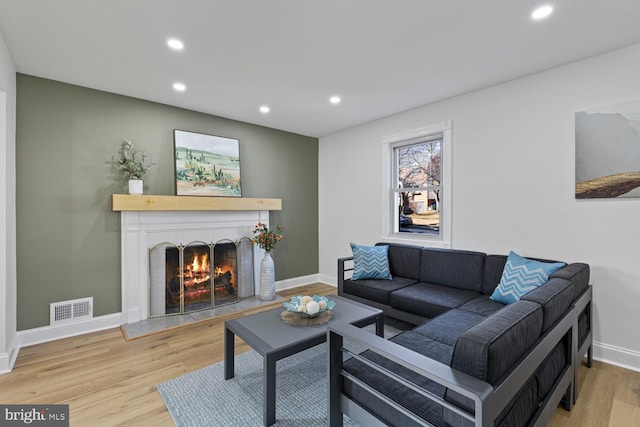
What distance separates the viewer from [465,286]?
121 inches

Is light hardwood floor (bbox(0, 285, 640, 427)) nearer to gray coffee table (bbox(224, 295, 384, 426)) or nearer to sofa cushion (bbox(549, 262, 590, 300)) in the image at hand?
gray coffee table (bbox(224, 295, 384, 426))

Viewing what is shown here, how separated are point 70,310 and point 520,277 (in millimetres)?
4346

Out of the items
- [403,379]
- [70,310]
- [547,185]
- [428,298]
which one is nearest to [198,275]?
[70,310]

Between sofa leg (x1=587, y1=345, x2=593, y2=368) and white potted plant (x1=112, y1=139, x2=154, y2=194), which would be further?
white potted plant (x1=112, y1=139, x2=154, y2=194)

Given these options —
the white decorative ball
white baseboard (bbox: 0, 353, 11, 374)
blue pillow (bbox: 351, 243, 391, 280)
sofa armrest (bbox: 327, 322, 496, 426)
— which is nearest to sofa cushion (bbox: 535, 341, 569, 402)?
sofa armrest (bbox: 327, 322, 496, 426)

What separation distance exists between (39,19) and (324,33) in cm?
202

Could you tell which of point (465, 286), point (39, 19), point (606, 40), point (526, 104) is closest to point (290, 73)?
Result: point (39, 19)

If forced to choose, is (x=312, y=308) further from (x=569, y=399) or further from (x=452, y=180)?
(x=452, y=180)

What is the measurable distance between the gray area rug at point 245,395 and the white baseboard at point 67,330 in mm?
1573

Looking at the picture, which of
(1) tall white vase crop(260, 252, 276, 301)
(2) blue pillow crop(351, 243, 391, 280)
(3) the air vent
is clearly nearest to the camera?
(3) the air vent

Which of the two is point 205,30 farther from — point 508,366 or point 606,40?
point 606,40

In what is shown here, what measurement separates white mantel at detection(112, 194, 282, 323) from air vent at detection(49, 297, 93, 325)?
32 cm

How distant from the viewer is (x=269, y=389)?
1.77 metres

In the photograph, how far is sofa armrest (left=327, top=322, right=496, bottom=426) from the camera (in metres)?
0.97
